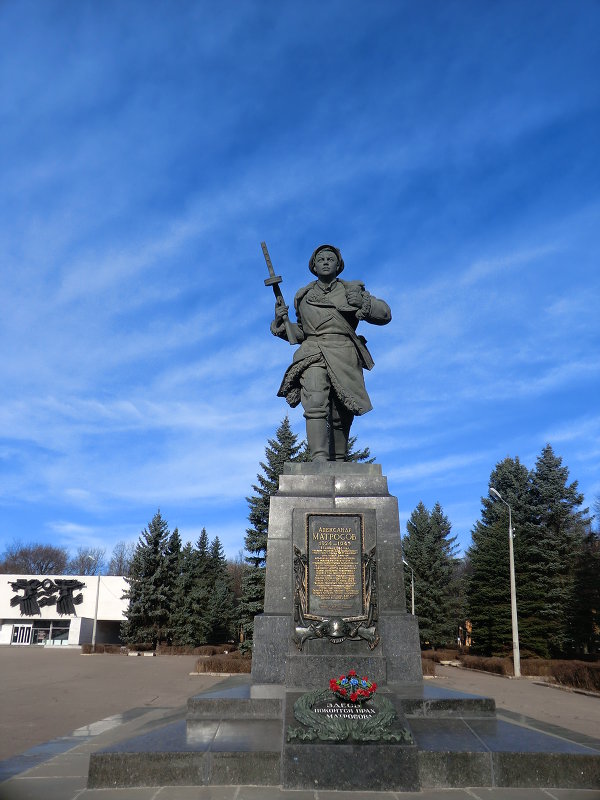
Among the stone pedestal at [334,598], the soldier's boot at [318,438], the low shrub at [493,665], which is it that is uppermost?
the soldier's boot at [318,438]

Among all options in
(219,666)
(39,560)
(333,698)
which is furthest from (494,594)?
(39,560)

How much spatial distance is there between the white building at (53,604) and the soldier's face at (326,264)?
39327 mm

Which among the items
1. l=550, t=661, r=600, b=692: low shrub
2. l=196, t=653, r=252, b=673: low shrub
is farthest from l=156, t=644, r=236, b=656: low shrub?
l=550, t=661, r=600, b=692: low shrub

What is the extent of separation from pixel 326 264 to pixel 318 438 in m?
2.46

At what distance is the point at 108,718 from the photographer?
27.9ft

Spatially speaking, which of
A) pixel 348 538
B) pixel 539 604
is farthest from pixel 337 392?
pixel 539 604

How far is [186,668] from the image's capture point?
23.0 m

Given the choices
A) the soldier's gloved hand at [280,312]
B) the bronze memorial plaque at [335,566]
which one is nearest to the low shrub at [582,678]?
the bronze memorial plaque at [335,566]

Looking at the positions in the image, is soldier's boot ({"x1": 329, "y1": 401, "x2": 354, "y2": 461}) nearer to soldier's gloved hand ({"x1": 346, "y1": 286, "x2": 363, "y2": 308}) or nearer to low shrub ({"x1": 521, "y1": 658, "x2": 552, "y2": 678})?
soldier's gloved hand ({"x1": 346, "y1": 286, "x2": 363, "y2": 308})

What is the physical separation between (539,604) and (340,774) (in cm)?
2872

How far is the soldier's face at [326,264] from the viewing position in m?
8.59

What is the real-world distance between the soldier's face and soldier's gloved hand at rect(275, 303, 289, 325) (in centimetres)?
69

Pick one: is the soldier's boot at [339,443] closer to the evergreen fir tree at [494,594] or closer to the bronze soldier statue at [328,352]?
the bronze soldier statue at [328,352]

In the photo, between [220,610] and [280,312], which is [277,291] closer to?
[280,312]
